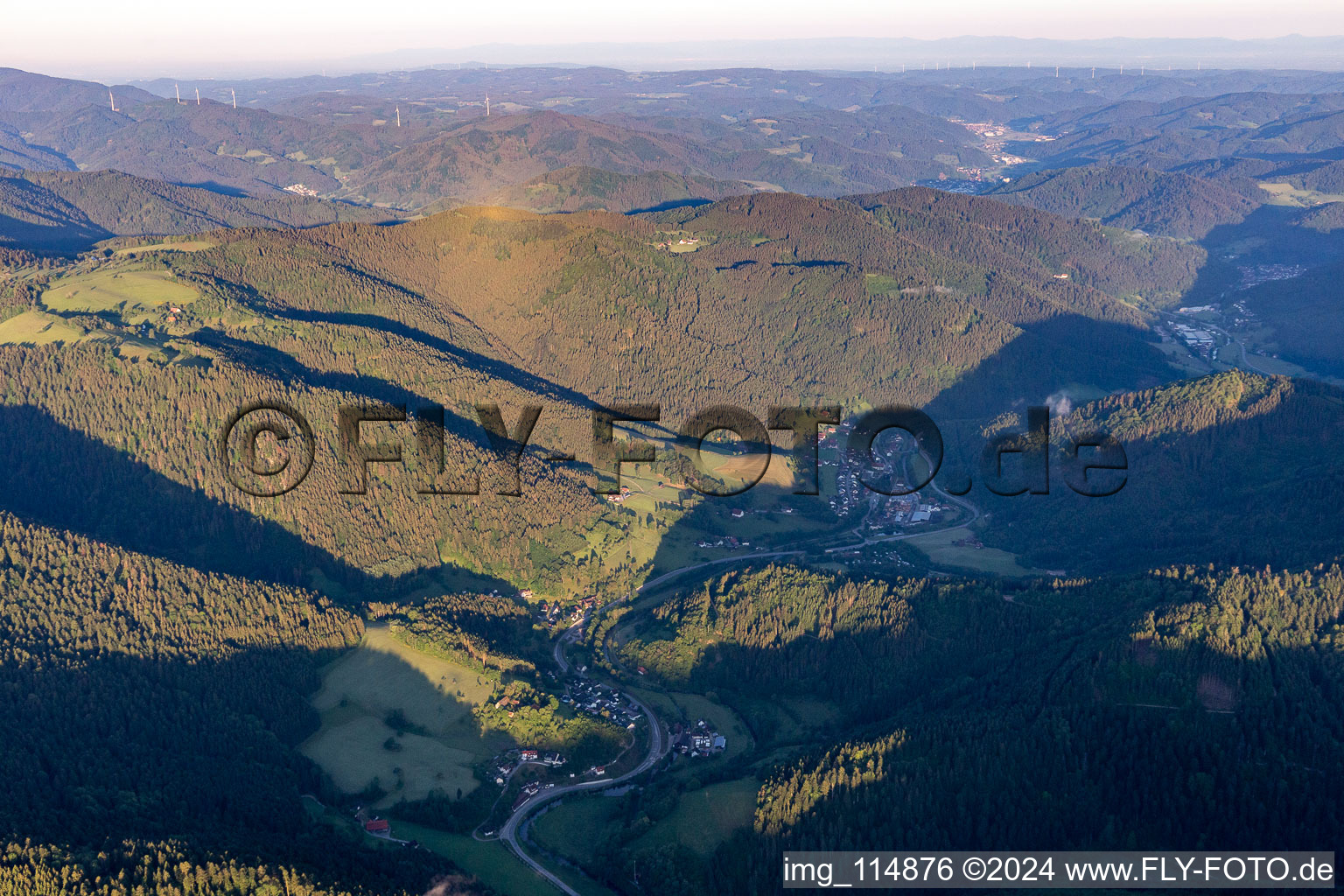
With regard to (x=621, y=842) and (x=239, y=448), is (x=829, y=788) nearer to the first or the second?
(x=621, y=842)

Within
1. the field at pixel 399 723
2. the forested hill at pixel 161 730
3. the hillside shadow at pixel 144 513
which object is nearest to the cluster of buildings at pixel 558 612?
the hillside shadow at pixel 144 513

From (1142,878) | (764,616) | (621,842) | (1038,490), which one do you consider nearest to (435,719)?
(621,842)

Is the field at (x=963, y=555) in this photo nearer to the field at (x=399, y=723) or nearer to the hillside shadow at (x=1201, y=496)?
the hillside shadow at (x=1201, y=496)

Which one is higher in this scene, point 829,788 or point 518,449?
point 518,449

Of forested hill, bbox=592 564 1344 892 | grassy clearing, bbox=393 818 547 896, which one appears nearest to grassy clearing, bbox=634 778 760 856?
forested hill, bbox=592 564 1344 892

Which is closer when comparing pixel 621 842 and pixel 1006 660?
pixel 621 842

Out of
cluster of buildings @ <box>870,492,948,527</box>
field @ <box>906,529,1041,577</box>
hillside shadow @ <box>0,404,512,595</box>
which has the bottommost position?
field @ <box>906,529,1041,577</box>

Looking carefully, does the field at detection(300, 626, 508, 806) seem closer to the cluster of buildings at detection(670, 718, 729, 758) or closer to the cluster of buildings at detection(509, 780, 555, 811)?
the cluster of buildings at detection(509, 780, 555, 811)
